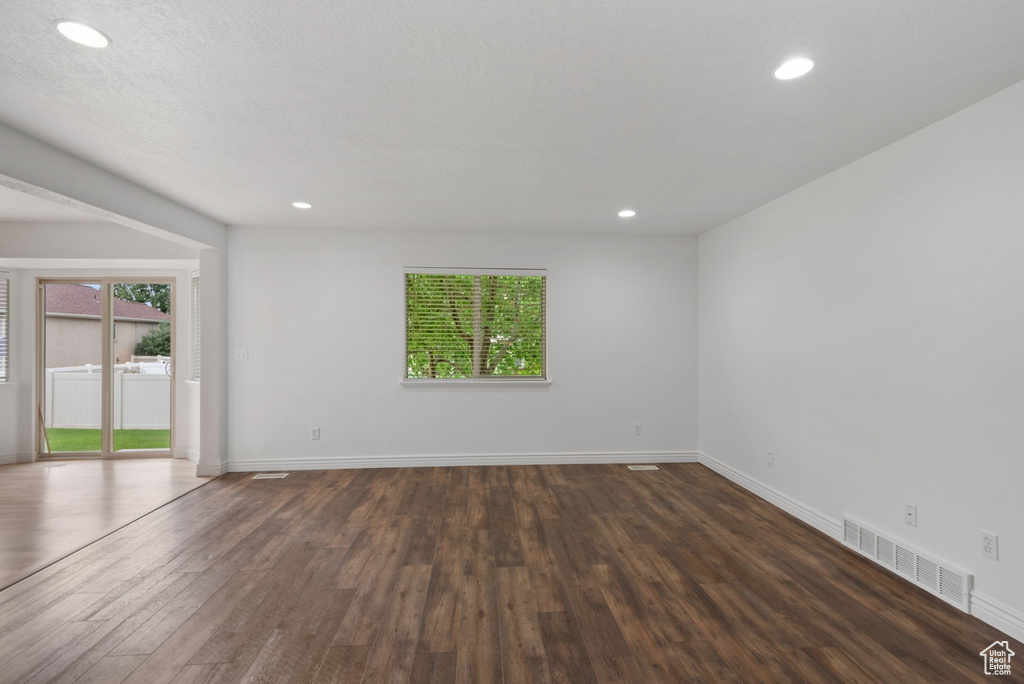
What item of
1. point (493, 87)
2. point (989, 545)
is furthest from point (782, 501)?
point (493, 87)

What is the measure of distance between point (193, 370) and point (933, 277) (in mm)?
6655

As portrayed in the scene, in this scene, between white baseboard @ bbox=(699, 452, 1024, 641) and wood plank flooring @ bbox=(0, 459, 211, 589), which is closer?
white baseboard @ bbox=(699, 452, 1024, 641)

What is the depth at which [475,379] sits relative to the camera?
5.06 m

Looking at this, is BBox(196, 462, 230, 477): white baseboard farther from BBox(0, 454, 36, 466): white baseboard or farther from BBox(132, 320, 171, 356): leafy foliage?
BBox(0, 454, 36, 466): white baseboard

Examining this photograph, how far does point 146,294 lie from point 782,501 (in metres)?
7.01

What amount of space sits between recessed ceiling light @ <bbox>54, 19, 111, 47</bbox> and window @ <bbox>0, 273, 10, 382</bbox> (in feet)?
17.4

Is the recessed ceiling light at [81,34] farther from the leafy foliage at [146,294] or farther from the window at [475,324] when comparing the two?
the leafy foliage at [146,294]

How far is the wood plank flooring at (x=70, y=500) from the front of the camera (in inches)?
117

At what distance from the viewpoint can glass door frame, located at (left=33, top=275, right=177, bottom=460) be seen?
5.33m

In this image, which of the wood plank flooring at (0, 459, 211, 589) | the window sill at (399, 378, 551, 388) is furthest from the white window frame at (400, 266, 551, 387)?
the wood plank flooring at (0, 459, 211, 589)

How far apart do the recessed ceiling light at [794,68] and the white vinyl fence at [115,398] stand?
6426 mm

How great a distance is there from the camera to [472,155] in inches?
115

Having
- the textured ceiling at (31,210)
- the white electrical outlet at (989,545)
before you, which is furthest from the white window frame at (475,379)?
the white electrical outlet at (989,545)

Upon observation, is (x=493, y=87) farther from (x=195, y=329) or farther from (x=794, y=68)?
(x=195, y=329)
